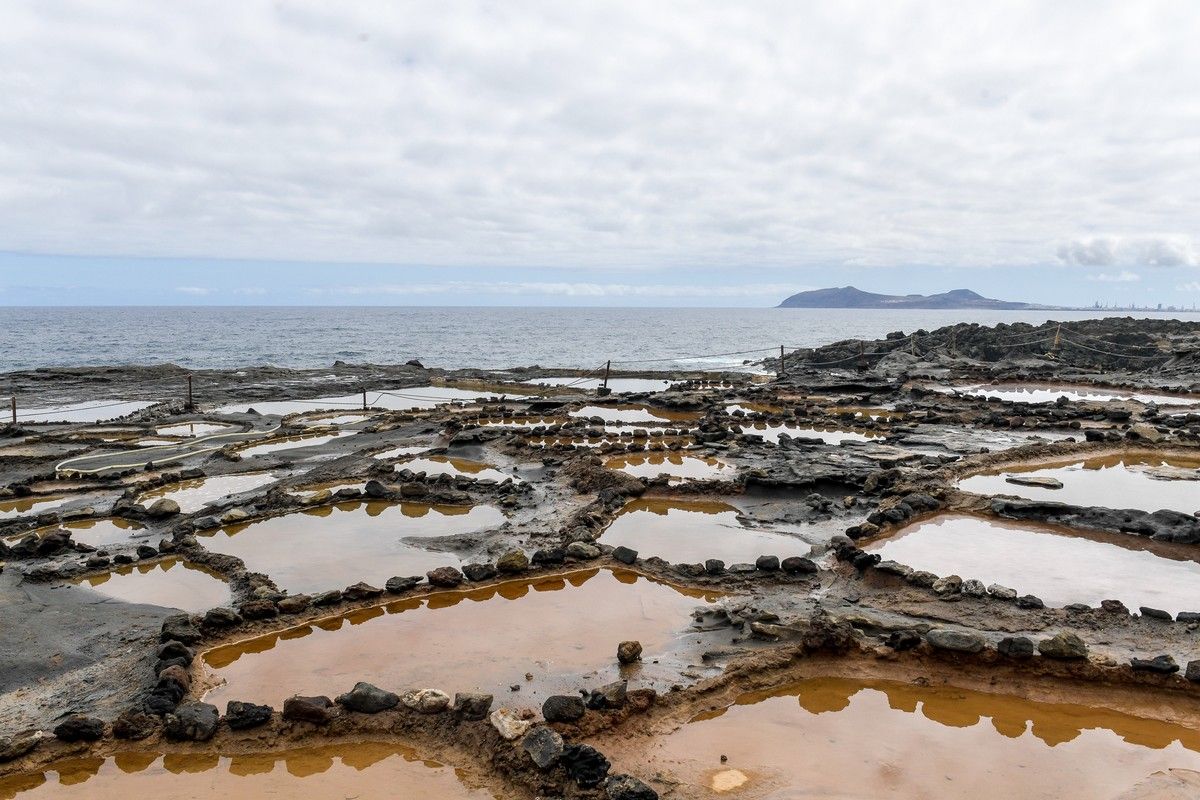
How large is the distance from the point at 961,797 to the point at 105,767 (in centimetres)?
700

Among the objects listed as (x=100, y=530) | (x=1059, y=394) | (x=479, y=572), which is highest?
(x=1059, y=394)

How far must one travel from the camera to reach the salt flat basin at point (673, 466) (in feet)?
53.5

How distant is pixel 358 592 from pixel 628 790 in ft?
17.4

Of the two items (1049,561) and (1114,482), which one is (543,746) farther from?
(1114,482)

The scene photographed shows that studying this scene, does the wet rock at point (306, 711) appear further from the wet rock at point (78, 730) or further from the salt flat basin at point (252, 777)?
the wet rock at point (78, 730)

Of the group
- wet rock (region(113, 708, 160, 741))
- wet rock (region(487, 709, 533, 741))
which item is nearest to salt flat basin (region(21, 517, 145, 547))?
wet rock (region(113, 708, 160, 741))

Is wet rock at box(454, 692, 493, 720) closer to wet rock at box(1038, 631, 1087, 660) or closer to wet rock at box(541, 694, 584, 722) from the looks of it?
wet rock at box(541, 694, 584, 722)

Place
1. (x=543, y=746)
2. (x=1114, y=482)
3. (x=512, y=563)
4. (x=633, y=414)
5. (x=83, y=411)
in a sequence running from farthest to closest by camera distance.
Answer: (x=83, y=411), (x=633, y=414), (x=1114, y=482), (x=512, y=563), (x=543, y=746)

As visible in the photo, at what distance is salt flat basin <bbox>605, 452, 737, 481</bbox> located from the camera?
53.5 ft

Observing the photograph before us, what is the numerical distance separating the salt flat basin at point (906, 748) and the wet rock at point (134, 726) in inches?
163

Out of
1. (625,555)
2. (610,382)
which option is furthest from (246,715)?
(610,382)

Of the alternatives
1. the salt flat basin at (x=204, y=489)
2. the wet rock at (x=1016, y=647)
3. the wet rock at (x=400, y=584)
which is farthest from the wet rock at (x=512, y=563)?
the salt flat basin at (x=204, y=489)

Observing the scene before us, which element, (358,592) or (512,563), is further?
(512,563)

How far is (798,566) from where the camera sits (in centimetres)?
984
